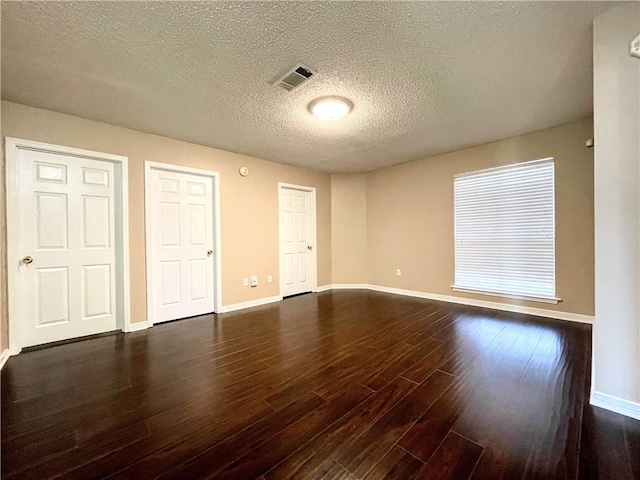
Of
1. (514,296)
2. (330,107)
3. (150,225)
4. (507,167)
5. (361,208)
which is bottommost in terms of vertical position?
(514,296)

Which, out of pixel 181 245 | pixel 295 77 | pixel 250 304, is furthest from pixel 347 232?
pixel 295 77

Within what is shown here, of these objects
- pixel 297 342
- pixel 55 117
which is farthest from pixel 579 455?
pixel 55 117

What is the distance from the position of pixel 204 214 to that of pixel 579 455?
13.7 ft

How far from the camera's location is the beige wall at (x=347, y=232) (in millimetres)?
5633

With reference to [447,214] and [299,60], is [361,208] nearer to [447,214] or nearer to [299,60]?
[447,214]

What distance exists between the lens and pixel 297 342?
2.77 meters

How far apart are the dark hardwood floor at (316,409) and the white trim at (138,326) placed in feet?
0.79

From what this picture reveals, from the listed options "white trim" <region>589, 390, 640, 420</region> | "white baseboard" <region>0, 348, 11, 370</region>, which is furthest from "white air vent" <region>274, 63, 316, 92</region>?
"white baseboard" <region>0, 348, 11, 370</region>

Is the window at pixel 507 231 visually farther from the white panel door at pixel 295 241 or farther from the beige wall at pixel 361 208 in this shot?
the white panel door at pixel 295 241

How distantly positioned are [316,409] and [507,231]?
361 centimetres

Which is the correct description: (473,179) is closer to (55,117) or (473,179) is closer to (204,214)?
(204,214)

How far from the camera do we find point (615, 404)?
162 cm

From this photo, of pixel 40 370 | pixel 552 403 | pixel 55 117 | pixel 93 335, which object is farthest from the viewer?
pixel 93 335

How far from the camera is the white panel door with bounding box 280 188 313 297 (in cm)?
486
